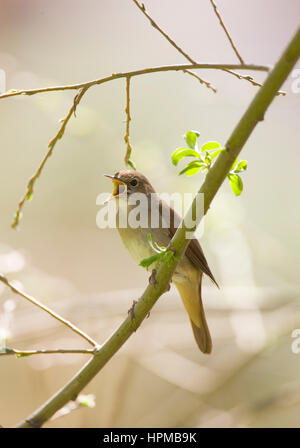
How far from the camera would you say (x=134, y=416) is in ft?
17.8

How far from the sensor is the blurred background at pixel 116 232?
12.9ft

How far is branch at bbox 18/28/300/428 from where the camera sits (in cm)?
159

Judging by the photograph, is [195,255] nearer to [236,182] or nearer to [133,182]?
[133,182]

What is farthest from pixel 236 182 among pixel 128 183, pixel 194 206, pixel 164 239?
pixel 128 183

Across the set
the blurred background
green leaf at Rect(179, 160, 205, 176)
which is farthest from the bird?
green leaf at Rect(179, 160, 205, 176)

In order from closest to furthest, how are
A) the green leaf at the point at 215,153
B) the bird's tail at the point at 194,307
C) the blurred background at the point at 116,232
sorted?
the green leaf at the point at 215,153
the bird's tail at the point at 194,307
the blurred background at the point at 116,232

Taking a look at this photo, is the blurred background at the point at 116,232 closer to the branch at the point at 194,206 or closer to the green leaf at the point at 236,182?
the branch at the point at 194,206

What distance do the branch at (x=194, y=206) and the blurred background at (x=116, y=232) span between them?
807 millimetres

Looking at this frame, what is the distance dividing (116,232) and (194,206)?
333 centimetres


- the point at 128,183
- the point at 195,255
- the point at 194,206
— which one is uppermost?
the point at 128,183

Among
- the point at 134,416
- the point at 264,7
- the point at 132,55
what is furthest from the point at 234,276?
the point at 264,7

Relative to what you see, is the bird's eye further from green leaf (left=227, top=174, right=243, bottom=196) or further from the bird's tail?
green leaf (left=227, top=174, right=243, bottom=196)

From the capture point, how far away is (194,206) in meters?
1.82

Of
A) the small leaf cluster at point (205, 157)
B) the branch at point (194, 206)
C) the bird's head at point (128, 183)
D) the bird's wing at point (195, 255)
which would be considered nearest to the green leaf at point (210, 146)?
the small leaf cluster at point (205, 157)
